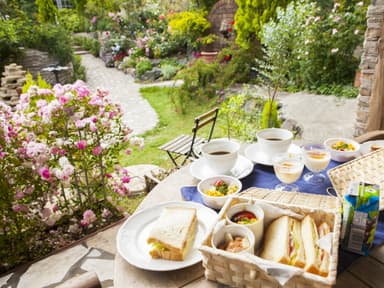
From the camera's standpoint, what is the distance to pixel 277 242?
0.93 m

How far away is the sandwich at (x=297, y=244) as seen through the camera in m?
0.82

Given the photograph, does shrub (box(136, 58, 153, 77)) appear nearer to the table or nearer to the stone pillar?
the stone pillar

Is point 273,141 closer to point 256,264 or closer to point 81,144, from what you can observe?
point 256,264

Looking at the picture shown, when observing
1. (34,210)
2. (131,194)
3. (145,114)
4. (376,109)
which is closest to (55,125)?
(34,210)

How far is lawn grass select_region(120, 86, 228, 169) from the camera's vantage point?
463 centimetres

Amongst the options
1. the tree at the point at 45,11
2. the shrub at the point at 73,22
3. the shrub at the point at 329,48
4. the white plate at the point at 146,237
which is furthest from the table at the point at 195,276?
the shrub at the point at 73,22

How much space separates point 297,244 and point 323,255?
0.08 m

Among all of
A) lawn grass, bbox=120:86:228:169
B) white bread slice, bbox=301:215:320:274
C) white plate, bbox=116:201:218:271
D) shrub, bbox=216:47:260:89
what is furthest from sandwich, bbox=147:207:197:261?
shrub, bbox=216:47:260:89

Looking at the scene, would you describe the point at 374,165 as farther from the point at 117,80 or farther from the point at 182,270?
the point at 117,80

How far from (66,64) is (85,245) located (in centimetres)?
818

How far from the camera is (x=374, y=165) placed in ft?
4.33

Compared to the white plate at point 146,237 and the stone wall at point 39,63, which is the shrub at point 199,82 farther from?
the white plate at point 146,237

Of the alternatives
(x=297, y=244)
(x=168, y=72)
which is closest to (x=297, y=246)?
(x=297, y=244)

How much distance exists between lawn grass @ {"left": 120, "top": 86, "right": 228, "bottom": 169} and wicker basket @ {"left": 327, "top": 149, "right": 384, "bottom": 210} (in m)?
3.12
